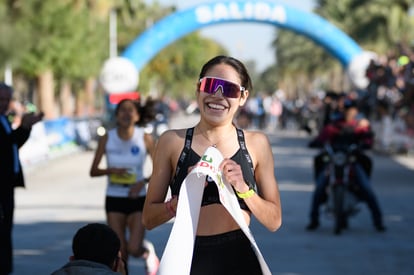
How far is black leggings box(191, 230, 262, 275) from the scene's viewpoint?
4934mm

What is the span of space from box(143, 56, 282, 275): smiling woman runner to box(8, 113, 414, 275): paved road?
18.7ft

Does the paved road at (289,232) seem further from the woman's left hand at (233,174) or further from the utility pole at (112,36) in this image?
the utility pole at (112,36)

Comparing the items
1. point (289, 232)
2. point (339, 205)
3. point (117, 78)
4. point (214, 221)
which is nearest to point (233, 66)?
point (214, 221)

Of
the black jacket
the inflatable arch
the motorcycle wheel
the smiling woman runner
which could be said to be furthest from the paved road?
the inflatable arch

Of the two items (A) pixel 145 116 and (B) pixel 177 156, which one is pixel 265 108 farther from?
(B) pixel 177 156

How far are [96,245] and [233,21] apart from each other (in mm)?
34511

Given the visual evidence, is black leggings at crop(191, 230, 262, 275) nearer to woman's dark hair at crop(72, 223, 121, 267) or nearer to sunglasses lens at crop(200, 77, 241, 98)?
woman's dark hair at crop(72, 223, 121, 267)

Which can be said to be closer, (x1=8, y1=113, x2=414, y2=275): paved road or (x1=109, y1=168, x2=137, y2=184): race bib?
(x1=109, y1=168, x2=137, y2=184): race bib

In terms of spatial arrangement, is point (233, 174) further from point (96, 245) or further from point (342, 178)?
point (342, 178)

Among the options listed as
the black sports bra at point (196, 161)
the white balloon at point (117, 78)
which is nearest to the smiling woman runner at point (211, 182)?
the black sports bra at point (196, 161)

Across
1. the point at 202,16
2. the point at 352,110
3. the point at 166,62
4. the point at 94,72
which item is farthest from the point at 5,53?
the point at 166,62

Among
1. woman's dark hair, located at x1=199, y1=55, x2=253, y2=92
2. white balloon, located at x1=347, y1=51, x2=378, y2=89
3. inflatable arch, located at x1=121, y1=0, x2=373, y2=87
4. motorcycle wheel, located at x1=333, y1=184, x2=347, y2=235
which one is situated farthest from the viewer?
inflatable arch, located at x1=121, y1=0, x2=373, y2=87

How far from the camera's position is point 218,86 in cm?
492

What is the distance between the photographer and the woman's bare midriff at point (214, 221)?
4918 millimetres
